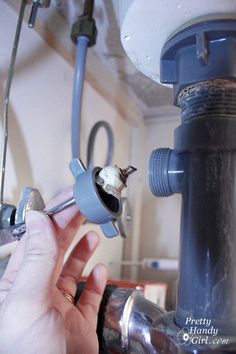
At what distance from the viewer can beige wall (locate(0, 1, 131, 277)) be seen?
575 millimetres

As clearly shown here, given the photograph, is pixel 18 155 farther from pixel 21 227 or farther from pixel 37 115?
pixel 21 227

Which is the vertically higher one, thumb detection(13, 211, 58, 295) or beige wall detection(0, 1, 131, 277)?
beige wall detection(0, 1, 131, 277)

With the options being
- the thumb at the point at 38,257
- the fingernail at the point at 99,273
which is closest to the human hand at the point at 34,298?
the thumb at the point at 38,257

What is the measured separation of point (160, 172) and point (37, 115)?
36 centimetres

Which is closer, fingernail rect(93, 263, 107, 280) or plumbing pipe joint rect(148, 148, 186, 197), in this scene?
plumbing pipe joint rect(148, 148, 186, 197)

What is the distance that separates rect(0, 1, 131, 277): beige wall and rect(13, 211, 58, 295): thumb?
182mm

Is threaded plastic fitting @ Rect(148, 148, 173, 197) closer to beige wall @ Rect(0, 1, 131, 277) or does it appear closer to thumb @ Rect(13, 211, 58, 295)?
thumb @ Rect(13, 211, 58, 295)

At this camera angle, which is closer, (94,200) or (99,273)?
(94,200)

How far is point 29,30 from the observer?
0.63m

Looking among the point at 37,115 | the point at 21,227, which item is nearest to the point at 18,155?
the point at 37,115

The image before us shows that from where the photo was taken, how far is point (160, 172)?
383 millimetres

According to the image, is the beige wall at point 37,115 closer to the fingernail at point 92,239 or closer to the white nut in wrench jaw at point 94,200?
the fingernail at point 92,239

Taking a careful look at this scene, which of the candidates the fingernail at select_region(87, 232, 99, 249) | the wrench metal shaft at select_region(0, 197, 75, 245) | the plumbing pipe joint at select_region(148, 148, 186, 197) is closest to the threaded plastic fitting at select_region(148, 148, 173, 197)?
the plumbing pipe joint at select_region(148, 148, 186, 197)

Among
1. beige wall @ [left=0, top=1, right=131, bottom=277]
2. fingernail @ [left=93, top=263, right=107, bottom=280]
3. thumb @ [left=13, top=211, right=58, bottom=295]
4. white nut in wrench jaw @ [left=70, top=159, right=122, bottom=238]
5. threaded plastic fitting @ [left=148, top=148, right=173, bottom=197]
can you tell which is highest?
beige wall @ [left=0, top=1, right=131, bottom=277]
